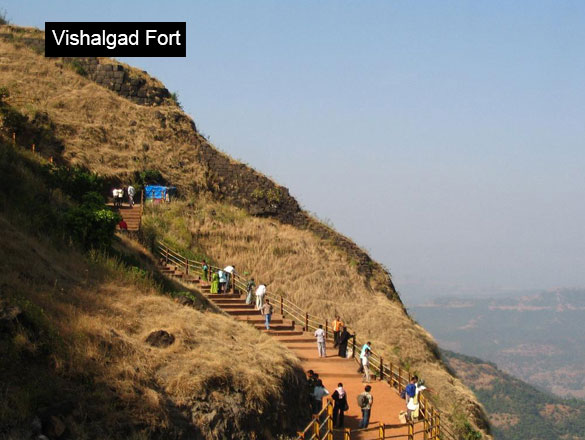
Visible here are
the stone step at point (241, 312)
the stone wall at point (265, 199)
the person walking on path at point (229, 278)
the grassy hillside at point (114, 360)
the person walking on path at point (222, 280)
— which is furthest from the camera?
the stone wall at point (265, 199)

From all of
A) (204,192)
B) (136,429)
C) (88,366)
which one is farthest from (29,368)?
(204,192)

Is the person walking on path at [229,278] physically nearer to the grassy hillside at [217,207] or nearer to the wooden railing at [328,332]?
the wooden railing at [328,332]

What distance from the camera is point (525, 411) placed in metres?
163

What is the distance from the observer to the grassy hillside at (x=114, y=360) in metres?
13.5

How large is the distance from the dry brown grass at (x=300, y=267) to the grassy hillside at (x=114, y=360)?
1485cm

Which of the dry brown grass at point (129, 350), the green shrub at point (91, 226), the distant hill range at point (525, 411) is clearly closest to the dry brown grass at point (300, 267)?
the green shrub at point (91, 226)

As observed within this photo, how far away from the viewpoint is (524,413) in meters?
162

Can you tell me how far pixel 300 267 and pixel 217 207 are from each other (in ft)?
21.4

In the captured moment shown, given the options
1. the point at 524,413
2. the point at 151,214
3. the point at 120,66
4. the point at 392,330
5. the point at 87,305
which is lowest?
the point at 524,413

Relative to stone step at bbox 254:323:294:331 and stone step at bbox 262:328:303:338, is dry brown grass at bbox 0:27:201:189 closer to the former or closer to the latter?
stone step at bbox 254:323:294:331

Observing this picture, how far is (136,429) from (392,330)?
23930 millimetres

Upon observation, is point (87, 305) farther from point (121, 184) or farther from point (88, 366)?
point (121, 184)

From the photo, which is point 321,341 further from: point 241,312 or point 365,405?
point 365,405

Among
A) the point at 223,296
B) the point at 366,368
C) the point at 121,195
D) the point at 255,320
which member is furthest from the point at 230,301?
the point at 121,195
